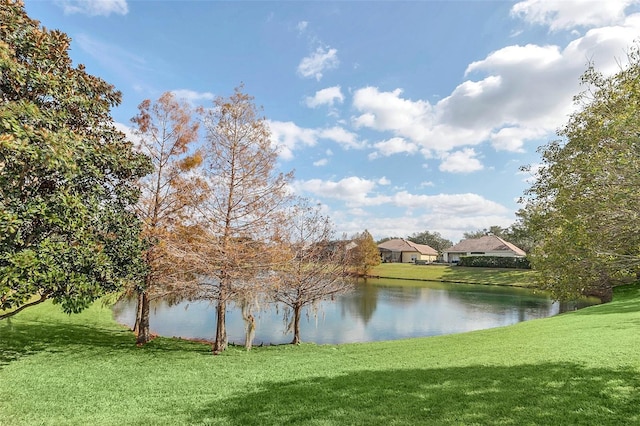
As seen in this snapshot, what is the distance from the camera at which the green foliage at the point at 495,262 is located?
169 ft

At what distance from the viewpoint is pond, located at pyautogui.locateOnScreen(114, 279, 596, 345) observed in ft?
58.9

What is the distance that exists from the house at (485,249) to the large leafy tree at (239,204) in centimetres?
5684

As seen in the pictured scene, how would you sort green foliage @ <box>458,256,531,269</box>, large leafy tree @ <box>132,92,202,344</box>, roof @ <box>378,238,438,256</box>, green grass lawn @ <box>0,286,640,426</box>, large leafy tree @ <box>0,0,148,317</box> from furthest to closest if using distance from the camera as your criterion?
roof @ <box>378,238,438,256</box> → green foliage @ <box>458,256,531,269</box> → large leafy tree @ <box>132,92,202,344</box> → green grass lawn @ <box>0,286,640,426</box> → large leafy tree @ <box>0,0,148,317</box>

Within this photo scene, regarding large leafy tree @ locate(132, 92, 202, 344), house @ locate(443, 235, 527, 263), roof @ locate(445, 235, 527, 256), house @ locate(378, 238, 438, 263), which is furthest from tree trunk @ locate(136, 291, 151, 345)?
house @ locate(378, 238, 438, 263)

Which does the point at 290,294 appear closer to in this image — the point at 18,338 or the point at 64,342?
the point at 64,342

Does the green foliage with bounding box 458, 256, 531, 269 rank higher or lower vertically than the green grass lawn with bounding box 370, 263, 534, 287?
higher

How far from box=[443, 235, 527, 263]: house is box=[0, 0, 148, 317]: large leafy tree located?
61959mm

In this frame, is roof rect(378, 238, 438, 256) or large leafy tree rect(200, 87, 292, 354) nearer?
large leafy tree rect(200, 87, 292, 354)

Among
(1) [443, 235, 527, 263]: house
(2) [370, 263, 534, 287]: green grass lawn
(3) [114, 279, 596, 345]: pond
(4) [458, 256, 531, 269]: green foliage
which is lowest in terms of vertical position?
(3) [114, 279, 596, 345]: pond

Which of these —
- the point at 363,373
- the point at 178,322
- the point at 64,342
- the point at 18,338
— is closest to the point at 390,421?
the point at 363,373

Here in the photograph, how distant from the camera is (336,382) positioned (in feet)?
26.3

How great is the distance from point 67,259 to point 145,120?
8.32m

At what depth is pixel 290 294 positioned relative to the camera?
607 inches

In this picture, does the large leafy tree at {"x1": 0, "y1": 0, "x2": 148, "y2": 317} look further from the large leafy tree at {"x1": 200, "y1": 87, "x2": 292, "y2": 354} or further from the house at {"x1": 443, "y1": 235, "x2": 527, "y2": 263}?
the house at {"x1": 443, "y1": 235, "x2": 527, "y2": 263}
